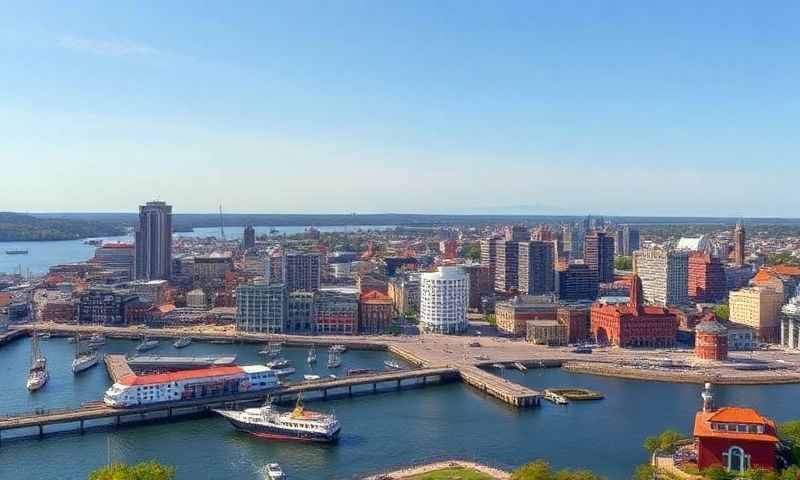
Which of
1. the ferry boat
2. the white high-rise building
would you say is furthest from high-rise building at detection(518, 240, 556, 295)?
the ferry boat

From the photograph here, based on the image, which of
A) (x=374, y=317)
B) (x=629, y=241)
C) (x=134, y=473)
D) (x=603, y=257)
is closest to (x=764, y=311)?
(x=374, y=317)

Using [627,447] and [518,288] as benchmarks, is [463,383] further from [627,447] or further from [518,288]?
[518,288]

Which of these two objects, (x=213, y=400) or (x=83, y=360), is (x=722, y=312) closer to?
(x=213, y=400)

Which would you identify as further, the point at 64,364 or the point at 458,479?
the point at 64,364

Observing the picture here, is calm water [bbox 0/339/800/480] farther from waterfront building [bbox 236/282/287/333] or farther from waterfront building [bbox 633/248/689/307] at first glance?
Answer: waterfront building [bbox 633/248/689/307]

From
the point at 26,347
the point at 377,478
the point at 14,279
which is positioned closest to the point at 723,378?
the point at 377,478

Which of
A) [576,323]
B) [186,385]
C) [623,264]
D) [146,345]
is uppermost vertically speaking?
[623,264]
